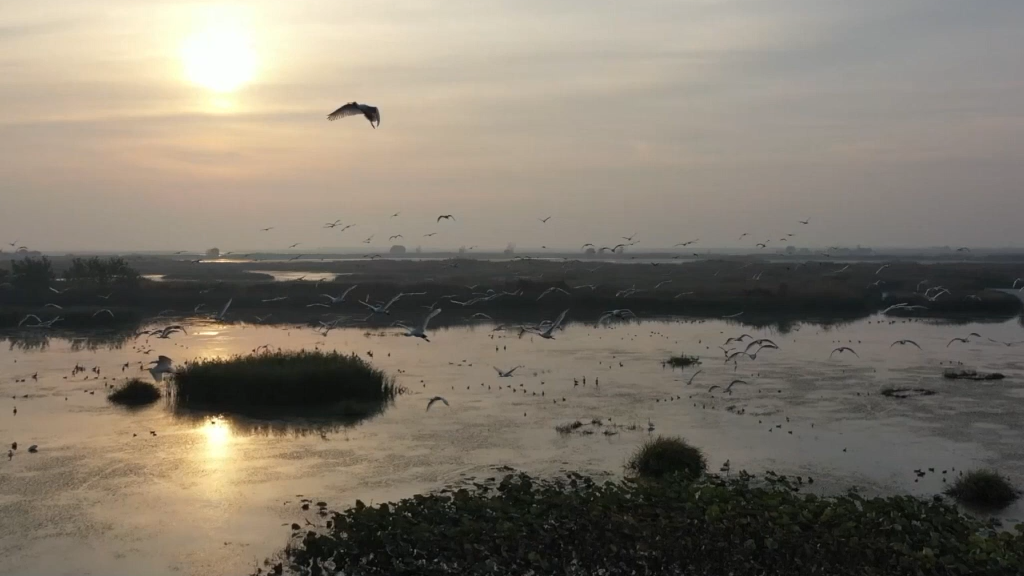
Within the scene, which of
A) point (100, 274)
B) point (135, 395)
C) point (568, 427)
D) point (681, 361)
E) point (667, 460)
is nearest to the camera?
point (667, 460)

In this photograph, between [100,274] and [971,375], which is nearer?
[971,375]

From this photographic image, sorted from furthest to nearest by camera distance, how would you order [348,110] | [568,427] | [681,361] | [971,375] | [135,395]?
[681,361] → [971,375] → [135,395] → [568,427] → [348,110]

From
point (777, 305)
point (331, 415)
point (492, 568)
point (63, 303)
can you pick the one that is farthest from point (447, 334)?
point (492, 568)

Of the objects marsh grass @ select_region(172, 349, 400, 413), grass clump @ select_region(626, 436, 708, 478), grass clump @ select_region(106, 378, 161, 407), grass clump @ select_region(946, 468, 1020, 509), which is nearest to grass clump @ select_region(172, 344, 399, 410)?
marsh grass @ select_region(172, 349, 400, 413)

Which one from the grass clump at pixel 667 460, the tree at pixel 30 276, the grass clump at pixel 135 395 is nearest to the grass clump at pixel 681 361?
the grass clump at pixel 667 460

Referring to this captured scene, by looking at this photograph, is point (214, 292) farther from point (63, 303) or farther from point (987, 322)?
point (987, 322)

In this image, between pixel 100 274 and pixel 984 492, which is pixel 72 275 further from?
pixel 984 492

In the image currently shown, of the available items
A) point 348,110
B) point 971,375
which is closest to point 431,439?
point 348,110

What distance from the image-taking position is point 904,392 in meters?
30.5

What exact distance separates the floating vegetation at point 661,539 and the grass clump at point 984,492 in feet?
6.80

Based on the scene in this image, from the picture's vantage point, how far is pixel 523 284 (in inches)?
2616

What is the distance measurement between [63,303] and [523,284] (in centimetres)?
3298

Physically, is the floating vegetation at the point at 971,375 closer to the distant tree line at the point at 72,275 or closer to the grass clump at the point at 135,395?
the grass clump at the point at 135,395

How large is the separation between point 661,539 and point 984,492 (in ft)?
27.2
